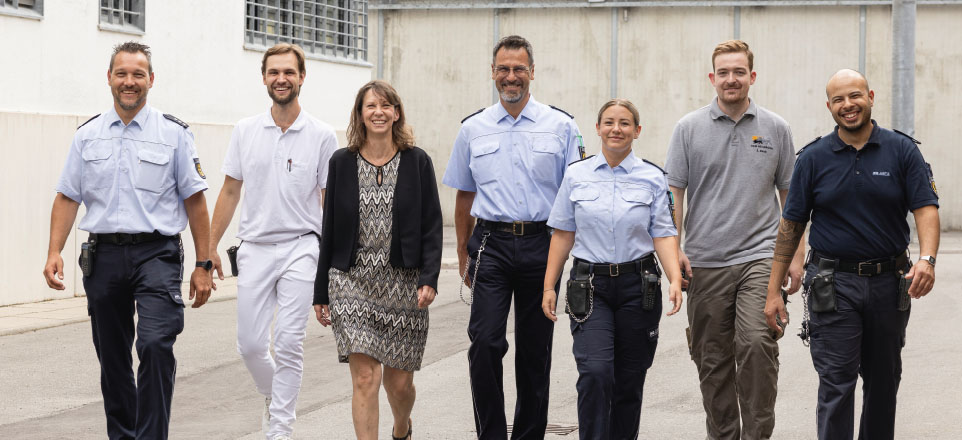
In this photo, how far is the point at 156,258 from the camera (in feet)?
21.1

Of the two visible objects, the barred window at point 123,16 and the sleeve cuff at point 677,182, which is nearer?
the sleeve cuff at point 677,182

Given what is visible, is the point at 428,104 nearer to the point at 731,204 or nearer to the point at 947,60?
the point at 947,60

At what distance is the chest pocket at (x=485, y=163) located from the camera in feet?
22.6

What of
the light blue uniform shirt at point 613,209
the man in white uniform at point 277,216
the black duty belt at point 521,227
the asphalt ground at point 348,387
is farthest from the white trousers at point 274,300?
the light blue uniform shirt at point 613,209

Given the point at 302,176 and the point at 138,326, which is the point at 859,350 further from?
the point at 138,326

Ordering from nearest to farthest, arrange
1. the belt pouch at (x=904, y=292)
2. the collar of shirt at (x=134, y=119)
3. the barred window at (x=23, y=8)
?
the belt pouch at (x=904, y=292), the collar of shirt at (x=134, y=119), the barred window at (x=23, y=8)

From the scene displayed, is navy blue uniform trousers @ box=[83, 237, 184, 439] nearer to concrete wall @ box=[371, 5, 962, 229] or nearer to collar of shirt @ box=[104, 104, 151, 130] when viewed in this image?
collar of shirt @ box=[104, 104, 151, 130]

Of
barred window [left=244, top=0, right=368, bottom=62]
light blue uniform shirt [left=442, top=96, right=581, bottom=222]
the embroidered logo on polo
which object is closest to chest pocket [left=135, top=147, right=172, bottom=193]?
light blue uniform shirt [left=442, top=96, right=581, bottom=222]

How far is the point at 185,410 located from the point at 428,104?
20.7 m

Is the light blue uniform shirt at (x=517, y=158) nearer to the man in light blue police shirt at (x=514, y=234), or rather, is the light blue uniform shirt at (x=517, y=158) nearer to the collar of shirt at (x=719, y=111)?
the man in light blue police shirt at (x=514, y=234)

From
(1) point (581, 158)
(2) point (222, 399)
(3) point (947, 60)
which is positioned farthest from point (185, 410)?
(3) point (947, 60)

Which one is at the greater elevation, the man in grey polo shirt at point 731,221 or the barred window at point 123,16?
the barred window at point 123,16

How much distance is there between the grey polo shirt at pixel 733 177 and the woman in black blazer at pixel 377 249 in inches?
54.9

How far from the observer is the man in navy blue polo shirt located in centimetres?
586
